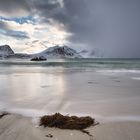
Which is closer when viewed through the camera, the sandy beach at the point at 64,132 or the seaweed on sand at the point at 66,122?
the sandy beach at the point at 64,132

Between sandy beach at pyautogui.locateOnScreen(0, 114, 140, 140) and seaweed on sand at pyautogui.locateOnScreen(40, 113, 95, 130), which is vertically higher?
seaweed on sand at pyautogui.locateOnScreen(40, 113, 95, 130)

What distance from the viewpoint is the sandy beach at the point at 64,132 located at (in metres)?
3.90

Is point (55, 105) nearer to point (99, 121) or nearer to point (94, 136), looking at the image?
point (99, 121)

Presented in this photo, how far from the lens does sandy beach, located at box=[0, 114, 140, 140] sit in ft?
12.8

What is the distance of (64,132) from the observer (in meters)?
4.18

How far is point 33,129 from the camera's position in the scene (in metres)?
4.36

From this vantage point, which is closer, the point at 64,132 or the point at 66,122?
the point at 64,132

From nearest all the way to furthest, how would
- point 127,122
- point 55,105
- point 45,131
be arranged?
point 45,131
point 127,122
point 55,105

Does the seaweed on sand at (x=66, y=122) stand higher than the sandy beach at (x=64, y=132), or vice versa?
the seaweed on sand at (x=66, y=122)

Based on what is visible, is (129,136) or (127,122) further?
(127,122)

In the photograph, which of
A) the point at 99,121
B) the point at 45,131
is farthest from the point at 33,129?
the point at 99,121

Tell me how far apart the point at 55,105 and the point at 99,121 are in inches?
89.2

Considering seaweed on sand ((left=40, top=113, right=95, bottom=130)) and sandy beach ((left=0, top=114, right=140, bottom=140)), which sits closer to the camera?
sandy beach ((left=0, top=114, right=140, bottom=140))

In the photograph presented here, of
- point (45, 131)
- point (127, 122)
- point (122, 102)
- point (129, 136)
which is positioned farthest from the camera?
point (122, 102)
